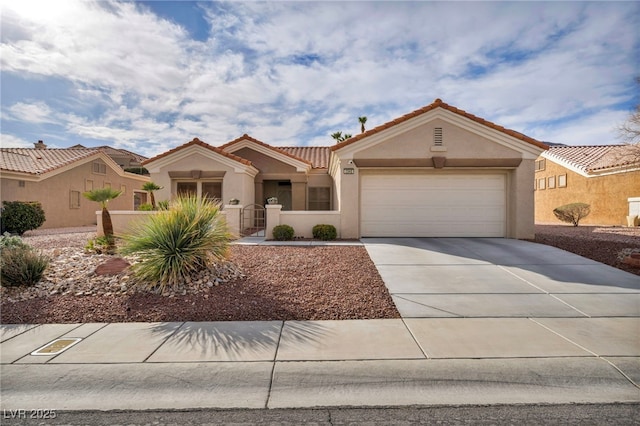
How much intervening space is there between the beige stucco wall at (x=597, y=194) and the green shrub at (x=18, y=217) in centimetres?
3142

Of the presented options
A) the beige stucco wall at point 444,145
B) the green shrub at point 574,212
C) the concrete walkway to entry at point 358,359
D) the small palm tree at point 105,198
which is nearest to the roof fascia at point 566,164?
the green shrub at point 574,212

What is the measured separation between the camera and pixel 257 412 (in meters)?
3.23

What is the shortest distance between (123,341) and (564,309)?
732cm

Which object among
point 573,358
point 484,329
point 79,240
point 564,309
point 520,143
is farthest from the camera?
point 79,240

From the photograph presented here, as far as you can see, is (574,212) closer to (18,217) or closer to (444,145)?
(444,145)

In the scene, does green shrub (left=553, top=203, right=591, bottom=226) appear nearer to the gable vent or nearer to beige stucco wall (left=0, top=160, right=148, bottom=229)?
the gable vent

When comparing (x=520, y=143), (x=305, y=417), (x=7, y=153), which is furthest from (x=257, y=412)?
(x=7, y=153)

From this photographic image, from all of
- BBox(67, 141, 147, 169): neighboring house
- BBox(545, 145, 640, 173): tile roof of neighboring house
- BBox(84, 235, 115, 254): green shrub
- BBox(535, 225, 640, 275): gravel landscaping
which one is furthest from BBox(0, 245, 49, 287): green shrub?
BBox(67, 141, 147, 169): neighboring house

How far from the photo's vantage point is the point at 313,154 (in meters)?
23.4

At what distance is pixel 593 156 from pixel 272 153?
2146cm

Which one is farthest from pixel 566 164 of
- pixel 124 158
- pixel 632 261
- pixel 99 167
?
→ pixel 124 158

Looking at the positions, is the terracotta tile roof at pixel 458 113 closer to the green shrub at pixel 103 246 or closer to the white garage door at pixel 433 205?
the white garage door at pixel 433 205

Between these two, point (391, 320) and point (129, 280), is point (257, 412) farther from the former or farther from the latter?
point (129, 280)

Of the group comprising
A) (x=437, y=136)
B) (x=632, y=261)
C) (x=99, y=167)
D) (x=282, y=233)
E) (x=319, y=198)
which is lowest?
(x=632, y=261)
